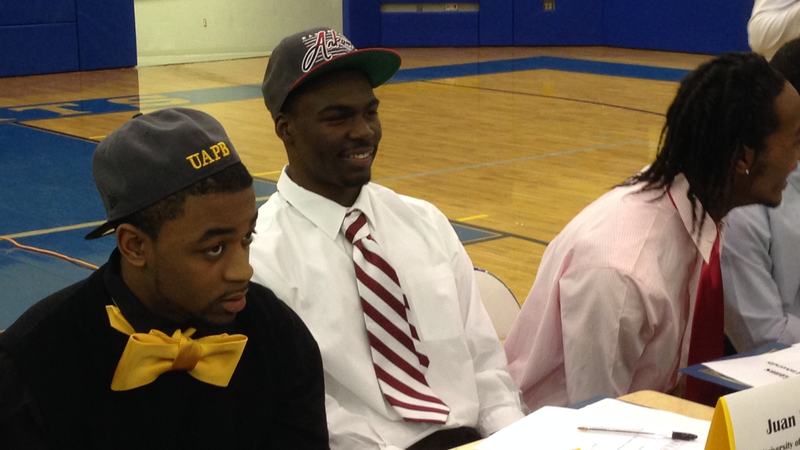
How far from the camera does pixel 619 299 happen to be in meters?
2.15

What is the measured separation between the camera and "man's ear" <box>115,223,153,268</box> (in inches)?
60.8

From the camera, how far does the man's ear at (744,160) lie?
224 cm

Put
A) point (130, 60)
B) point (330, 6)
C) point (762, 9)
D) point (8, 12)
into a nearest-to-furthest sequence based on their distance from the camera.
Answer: point (762, 9) → point (8, 12) → point (130, 60) → point (330, 6)

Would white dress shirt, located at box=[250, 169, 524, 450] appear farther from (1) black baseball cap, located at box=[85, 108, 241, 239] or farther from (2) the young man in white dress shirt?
(2) the young man in white dress shirt

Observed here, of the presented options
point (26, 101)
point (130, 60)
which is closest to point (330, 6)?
point (130, 60)

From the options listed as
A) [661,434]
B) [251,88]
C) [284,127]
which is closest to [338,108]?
[284,127]

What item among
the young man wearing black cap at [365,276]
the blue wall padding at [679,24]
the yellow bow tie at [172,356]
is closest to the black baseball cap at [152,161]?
Result: the yellow bow tie at [172,356]

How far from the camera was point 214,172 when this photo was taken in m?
1.54

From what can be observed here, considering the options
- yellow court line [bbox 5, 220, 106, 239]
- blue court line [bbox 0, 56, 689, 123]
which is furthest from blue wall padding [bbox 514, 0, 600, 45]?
yellow court line [bbox 5, 220, 106, 239]

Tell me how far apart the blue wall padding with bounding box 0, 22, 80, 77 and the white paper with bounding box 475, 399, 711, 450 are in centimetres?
1063

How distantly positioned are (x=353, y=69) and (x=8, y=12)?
995cm

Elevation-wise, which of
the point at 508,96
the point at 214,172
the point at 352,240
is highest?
the point at 214,172

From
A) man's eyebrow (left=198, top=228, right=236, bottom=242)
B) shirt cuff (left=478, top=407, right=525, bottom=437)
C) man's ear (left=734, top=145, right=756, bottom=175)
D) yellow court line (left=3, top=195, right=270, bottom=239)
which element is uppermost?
man's eyebrow (left=198, top=228, right=236, bottom=242)

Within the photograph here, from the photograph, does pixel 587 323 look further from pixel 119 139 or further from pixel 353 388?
pixel 119 139
